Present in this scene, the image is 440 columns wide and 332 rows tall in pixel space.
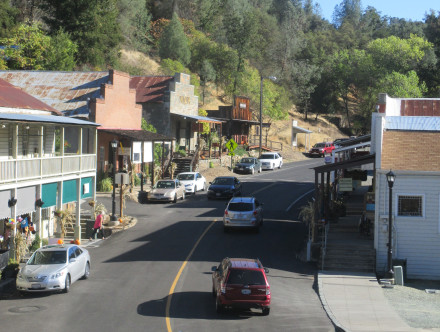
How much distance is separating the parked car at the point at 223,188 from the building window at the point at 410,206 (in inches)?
727

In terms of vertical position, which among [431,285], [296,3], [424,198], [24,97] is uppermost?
[296,3]

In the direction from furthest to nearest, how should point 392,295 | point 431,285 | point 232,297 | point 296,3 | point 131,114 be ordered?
point 296,3
point 131,114
point 431,285
point 392,295
point 232,297

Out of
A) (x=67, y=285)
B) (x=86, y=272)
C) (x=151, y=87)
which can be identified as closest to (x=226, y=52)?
(x=151, y=87)

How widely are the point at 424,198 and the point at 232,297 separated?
36.5 ft

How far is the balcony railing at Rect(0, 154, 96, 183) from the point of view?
25.3 meters

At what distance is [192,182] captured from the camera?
4672 centimetres

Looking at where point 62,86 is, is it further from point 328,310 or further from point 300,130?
point 300,130

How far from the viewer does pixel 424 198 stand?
25484 millimetres

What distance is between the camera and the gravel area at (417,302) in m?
18.4

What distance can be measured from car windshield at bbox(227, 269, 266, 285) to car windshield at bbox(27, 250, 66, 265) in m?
6.56

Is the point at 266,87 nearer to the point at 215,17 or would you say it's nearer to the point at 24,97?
the point at 215,17

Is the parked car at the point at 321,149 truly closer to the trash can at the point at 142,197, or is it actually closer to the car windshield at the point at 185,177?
the car windshield at the point at 185,177

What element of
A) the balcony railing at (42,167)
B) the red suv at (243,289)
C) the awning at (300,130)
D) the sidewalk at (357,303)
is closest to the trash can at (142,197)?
the balcony railing at (42,167)

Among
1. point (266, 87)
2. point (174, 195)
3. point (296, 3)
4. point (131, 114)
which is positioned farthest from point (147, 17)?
point (296, 3)
